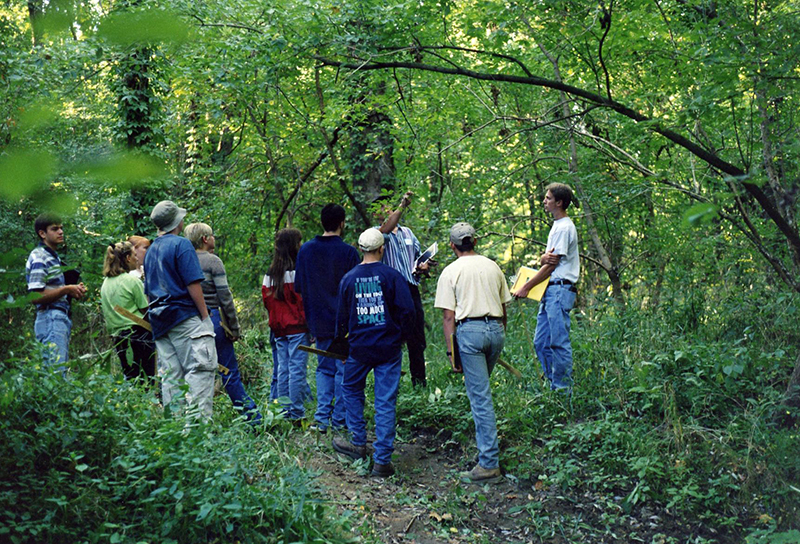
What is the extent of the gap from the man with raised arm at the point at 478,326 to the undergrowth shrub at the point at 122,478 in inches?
71.1

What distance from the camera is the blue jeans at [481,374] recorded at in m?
5.56

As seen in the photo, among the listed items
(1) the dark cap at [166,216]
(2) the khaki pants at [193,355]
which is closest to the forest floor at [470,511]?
(2) the khaki pants at [193,355]

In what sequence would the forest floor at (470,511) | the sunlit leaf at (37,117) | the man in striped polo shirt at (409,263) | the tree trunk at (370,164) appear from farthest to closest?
the tree trunk at (370,164) → the man in striped polo shirt at (409,263) → the forest floor at (470,511) → the sunlit leaf at (37,117)

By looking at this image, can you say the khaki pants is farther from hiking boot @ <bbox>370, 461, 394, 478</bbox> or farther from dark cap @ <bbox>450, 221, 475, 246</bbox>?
dark cap @ <bbox>450, 221, 475, 246</bbox>

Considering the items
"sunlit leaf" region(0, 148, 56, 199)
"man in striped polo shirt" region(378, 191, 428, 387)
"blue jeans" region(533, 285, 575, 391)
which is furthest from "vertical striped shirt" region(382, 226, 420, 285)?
"sunlit leaf" region(0, 148, 56, 199)

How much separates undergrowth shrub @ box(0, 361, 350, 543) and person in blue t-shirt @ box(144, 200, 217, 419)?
119cm

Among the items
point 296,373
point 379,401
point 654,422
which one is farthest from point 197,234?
point 654,422

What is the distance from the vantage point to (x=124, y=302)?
6750mm

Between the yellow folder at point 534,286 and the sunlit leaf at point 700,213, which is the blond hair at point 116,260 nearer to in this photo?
the yellow folder at point 534,286

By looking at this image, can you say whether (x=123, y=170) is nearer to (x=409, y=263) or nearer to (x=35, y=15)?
(x=35, y=15)

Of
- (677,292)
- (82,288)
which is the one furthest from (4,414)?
(677,292)

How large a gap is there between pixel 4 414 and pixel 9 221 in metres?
1.77

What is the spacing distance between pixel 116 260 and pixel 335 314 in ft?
7.77

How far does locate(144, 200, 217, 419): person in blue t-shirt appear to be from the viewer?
538 centimetres
